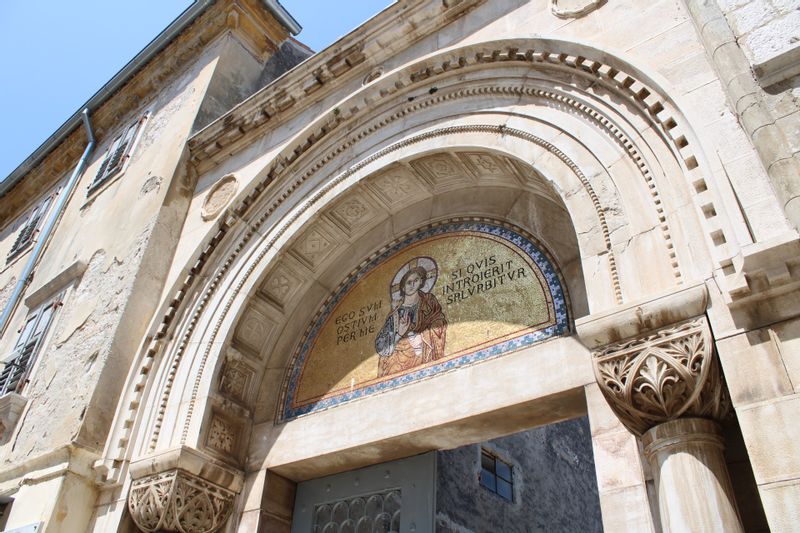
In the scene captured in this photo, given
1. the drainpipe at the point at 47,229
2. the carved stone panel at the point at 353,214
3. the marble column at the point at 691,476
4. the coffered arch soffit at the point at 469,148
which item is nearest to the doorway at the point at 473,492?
the coffered arch soffit at the point at 469,148

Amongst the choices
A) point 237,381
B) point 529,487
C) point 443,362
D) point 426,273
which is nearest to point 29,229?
point 237,381

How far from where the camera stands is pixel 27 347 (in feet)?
24.7

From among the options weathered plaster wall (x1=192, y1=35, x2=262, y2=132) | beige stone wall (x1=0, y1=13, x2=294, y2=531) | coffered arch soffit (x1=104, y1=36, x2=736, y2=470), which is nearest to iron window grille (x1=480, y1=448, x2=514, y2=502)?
coffered arch soffit (x1=104, y1=36, x2=736, y2=470)

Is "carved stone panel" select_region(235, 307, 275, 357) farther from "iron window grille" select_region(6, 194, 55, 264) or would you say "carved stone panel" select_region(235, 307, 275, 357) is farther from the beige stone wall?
"iron window grille" select_region(6, 194, 55, 264)

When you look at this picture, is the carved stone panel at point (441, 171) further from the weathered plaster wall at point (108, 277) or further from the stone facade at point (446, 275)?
the weathered plaster wall at point (108, 277)

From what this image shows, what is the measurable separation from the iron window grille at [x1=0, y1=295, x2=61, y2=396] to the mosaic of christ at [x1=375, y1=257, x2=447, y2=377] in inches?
163

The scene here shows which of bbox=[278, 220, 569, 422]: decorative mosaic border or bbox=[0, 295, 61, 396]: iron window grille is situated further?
bbox=[0, 295, 61, 396]: iron window grille

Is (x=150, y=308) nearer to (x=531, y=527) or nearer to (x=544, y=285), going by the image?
(x=544, y=285)

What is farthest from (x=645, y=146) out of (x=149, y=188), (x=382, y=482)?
(x=149, y=188)

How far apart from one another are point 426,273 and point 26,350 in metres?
4.91

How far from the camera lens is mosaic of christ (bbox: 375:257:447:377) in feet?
17.2

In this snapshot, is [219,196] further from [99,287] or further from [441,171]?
[441,171]

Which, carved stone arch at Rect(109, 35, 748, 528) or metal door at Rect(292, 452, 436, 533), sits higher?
carved stone arch at Rect(109, 35, 748, 528)

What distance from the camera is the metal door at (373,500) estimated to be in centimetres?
483
